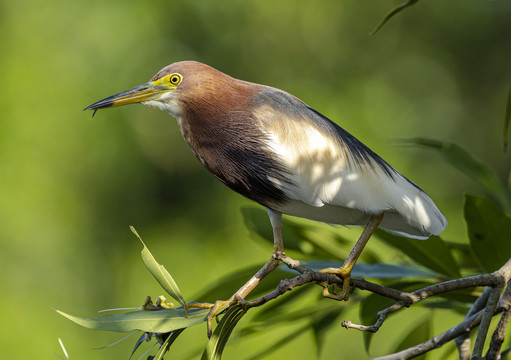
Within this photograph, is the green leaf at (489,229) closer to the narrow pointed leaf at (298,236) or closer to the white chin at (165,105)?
the narrow pointed leaf at (298,236)

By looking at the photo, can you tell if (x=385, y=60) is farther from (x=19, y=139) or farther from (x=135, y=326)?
(x=135, y=326)

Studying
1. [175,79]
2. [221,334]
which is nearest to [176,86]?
[175,79]

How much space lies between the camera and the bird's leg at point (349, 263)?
3.39 ft

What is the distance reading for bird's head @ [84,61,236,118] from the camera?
1.07 meters

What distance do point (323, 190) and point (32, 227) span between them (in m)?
3.41

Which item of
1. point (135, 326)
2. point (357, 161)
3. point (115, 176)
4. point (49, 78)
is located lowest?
point (115, 176)

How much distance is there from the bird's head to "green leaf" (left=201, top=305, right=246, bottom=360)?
0.37 metres

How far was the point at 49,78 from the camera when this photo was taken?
4.36m

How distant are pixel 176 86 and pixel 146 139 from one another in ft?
12.2

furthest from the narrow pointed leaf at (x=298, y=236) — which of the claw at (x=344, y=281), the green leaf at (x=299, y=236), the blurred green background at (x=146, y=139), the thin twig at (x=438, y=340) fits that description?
the blurred green background at (x=146, y=139)

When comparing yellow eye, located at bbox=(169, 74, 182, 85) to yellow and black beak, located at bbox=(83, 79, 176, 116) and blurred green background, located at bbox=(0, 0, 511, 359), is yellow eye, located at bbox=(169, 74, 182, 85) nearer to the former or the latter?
yellow and black beak, located at bbox=(83, 79, 176, 116)

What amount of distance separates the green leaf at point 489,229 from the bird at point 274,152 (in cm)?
10

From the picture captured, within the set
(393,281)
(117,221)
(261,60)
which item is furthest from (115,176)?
(393,281)

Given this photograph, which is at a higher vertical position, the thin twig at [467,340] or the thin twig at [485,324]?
the thin twig at [485,324]
